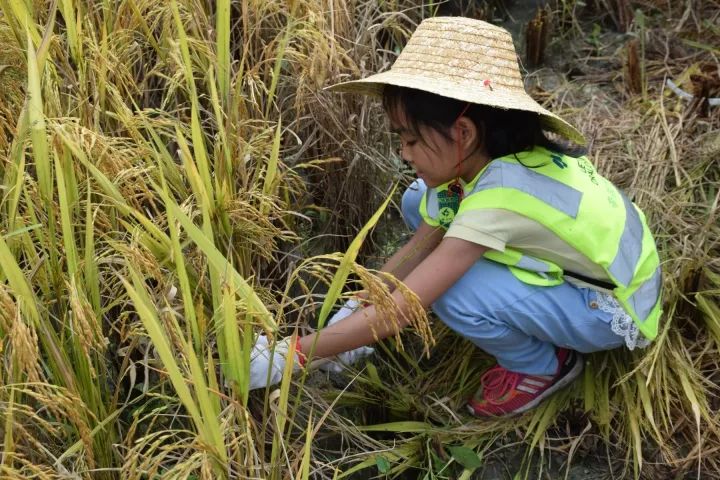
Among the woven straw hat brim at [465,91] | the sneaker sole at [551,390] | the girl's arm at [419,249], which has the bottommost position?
the sneaker sole at [551,390]

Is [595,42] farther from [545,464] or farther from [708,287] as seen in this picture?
[545,464]

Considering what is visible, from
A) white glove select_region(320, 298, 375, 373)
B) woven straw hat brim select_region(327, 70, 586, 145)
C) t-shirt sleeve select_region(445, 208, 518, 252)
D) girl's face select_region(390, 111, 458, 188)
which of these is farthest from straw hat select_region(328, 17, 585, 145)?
white glove select_region(320, 298, 375, 373)

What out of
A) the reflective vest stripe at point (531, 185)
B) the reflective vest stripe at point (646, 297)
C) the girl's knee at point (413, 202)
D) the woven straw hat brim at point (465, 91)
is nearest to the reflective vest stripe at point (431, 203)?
the girl's knee at point (413, 202)

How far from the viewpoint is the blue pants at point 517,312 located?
70.3 inches

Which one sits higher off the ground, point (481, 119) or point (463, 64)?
point (463, 64)

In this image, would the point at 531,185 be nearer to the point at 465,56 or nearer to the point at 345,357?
the point at 465,56

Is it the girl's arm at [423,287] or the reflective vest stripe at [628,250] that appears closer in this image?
the girl's arm at [423,287]

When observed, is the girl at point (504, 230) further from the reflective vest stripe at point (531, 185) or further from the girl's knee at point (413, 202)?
the girl's knee at point (413, 202)

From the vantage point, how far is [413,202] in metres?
2.10

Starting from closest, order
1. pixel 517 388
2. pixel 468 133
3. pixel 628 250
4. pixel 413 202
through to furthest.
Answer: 1. pixel 468 133
2. pixel 628 250
3. pixel 517 388
4. pixel 413 202

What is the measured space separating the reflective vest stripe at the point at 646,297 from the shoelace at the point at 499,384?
32 cm

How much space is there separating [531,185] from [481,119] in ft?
0.58

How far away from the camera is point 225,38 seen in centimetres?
163

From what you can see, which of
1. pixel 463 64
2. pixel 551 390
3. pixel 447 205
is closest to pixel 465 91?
pixel 463 64
